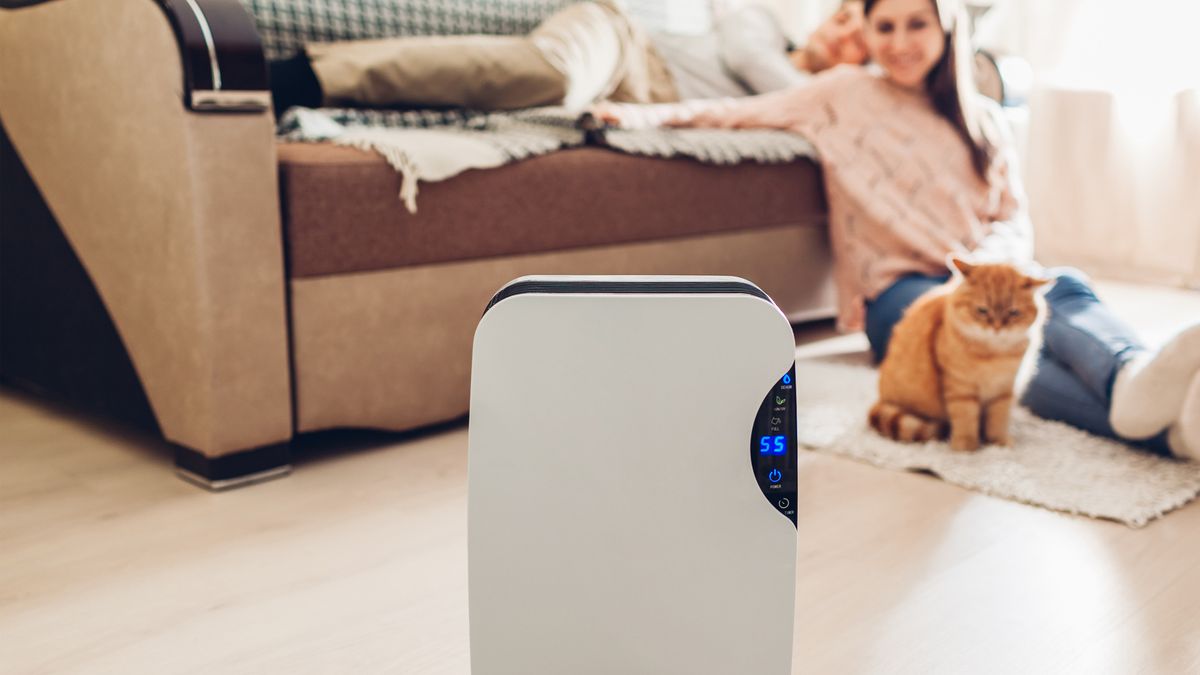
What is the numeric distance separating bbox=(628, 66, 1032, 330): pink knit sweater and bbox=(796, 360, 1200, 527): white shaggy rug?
1.35 ft

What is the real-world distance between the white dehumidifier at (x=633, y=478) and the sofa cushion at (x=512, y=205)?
780 mm

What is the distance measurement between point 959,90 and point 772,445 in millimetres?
1535

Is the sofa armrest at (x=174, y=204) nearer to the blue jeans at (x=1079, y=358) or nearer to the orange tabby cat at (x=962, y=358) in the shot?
the orange tabby cat at (x=962, y=358)

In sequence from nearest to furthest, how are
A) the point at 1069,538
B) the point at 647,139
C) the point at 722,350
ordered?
the point at 722,350 → the point at 1069,538 → the point at 647,139

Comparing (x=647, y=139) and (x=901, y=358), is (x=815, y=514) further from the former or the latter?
(x=647, y=139)

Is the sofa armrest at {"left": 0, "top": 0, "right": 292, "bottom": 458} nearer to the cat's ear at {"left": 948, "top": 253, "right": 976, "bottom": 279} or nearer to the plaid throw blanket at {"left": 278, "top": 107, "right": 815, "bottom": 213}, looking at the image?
the plaid throw blanket at {"left": 278, "top": 107, "right": 815, "bottom": 213}

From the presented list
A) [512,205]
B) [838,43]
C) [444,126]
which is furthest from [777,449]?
[838,43]

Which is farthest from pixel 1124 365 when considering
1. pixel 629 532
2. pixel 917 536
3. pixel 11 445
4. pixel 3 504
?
pixel 11 445

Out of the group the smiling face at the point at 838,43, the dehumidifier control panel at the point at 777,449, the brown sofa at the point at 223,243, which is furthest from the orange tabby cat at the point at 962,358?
the smiling face at the point at 838,43

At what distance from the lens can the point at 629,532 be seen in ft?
2.15

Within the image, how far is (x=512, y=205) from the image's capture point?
61.2 inches

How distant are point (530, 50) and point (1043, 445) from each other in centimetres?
119

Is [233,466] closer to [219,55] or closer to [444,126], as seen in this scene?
[219,55]

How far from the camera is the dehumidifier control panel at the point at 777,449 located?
646mm
